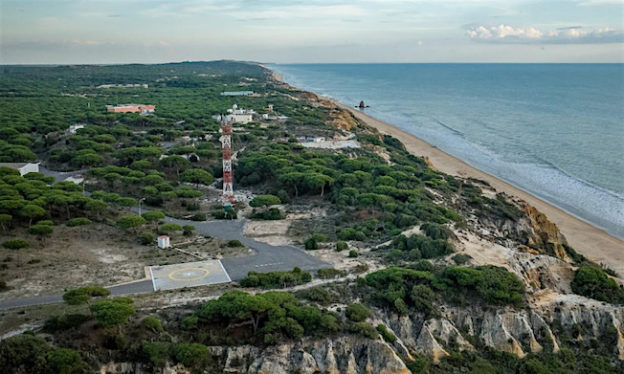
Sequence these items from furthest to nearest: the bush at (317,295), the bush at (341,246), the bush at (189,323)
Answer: the bush at (341,246), the bush at (317,295), the bush at (189,323)

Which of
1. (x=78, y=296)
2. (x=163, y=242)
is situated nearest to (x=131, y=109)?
(x=163, y=242)

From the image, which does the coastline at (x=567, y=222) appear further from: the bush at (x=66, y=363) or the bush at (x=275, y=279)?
the bush at (x=66, y=363)

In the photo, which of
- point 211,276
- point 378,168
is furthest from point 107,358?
point 378,168

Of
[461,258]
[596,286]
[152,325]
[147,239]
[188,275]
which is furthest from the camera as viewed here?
[147,239]

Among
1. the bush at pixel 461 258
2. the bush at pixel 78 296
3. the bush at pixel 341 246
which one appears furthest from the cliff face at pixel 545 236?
the bush at pixel 78 296

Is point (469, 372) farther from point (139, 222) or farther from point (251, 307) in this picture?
point (139, 222)

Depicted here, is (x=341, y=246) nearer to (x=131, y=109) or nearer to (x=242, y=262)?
(x=242, y=262)

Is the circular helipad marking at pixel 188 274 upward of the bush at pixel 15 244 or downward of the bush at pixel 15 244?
downward
